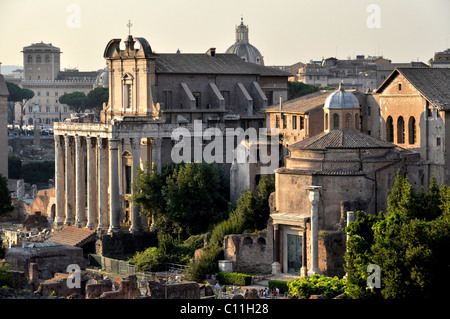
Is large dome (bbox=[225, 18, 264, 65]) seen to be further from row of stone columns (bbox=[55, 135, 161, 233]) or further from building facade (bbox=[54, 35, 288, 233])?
row of stone columns (bbox=[55, 135, 161, 233])

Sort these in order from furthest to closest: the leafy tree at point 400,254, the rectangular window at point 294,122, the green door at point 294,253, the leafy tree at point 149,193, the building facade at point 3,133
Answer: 1. the building facade at point 3,133
2. the rectangular window at point 294,122
3. the leafy tree at point 149,193
4. the green door at point 294,253
5. the leafy tree at point 400,254

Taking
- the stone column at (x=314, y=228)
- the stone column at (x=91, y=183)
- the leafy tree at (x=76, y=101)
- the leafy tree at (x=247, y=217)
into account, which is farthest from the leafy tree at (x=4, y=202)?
the leafy tree at (x=76, y=101)

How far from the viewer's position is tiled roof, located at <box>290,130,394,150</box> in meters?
48.9

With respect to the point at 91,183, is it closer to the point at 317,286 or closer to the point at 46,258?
the point at 46,258

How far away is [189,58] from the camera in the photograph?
6319 cm

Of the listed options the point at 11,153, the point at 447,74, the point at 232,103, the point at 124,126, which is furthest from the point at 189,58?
the point at 11,153

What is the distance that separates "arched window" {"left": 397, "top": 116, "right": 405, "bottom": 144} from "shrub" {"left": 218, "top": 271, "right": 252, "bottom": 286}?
397 inches

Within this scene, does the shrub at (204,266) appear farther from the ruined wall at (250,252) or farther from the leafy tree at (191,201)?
the leafy tree at (191,201)

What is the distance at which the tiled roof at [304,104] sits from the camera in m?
56.8

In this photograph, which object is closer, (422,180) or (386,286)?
(386,286)

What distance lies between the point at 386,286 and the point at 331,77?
276 ft

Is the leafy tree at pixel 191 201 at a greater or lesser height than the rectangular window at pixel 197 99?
lesser

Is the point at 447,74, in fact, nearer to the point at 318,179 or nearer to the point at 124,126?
the point at 318,179

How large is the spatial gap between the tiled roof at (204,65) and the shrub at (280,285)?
55.5ft
